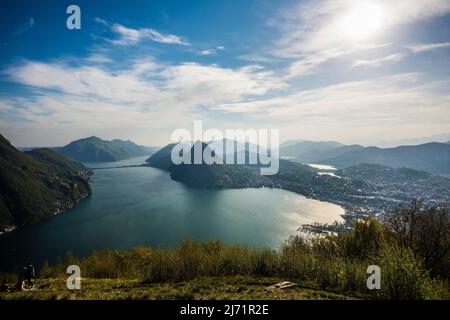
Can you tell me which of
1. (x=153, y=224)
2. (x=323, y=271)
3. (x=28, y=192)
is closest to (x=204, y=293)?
(x=323, y=271)

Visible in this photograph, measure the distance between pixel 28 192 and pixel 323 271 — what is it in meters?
182

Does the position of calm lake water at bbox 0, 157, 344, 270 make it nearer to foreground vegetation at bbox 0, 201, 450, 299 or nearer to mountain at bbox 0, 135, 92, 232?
mountain at bbox 0, 135, 92, 232

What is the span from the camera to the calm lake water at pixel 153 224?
9850cm

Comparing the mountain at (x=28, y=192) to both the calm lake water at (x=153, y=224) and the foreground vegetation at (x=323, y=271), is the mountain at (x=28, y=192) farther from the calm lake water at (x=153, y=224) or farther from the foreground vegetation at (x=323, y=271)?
the foreground vegetation at (x=323, y=271)

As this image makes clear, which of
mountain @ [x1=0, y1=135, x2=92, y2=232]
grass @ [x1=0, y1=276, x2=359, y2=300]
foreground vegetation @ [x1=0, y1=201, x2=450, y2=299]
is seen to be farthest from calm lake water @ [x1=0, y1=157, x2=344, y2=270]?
grass @ [x1=0, y1=276, x2=359, y2=300]

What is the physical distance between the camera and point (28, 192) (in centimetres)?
15738

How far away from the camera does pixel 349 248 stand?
36.5 m

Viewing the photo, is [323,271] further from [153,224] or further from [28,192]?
[28,192]

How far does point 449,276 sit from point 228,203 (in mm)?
153552

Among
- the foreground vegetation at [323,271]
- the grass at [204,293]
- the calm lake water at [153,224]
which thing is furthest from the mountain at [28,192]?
the grass at [204,293]

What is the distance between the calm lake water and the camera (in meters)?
98.5

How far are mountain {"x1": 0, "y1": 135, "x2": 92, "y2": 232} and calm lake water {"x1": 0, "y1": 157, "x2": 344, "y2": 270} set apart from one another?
898cm
